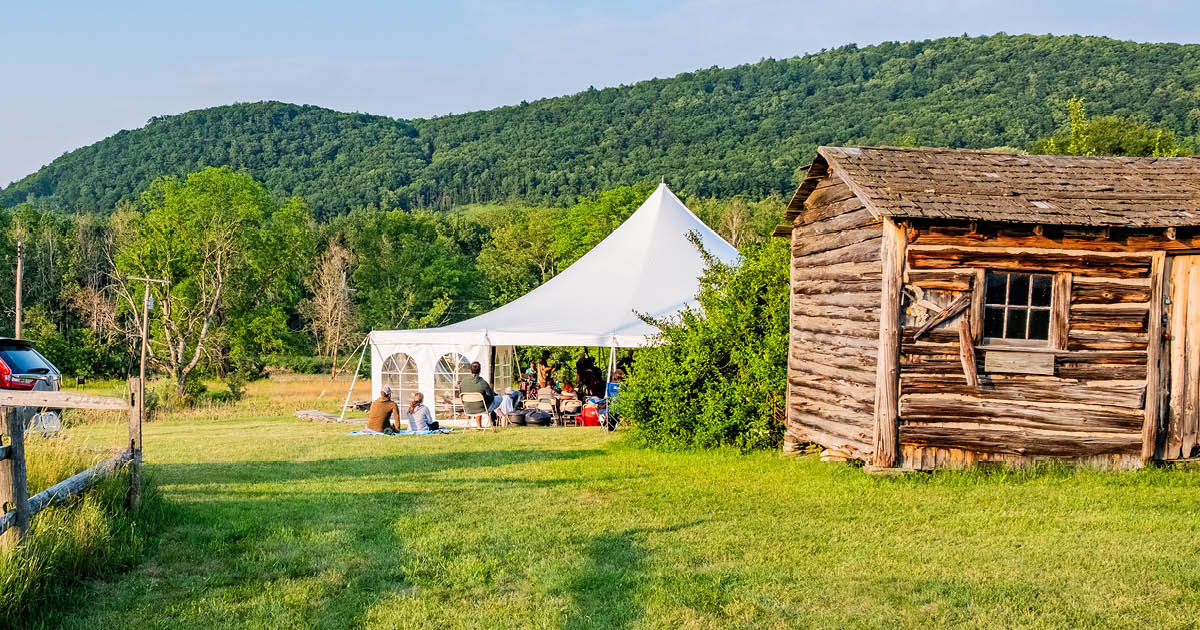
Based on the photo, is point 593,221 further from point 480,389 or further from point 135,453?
point 135,453

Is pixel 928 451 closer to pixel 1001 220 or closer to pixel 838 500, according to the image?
pixel 838 500

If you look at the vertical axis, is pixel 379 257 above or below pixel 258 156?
below

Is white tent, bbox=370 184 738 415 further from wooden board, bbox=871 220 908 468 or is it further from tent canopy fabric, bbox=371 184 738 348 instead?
wooden board, bbox=871 220 908 468

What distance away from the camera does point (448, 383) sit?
1861cm

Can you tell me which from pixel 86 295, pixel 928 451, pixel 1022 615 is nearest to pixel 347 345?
pixel 86 295

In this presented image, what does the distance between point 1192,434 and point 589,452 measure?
685cm

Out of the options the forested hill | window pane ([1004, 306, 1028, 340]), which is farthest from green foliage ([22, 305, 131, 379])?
the forested hill

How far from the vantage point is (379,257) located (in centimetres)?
5050

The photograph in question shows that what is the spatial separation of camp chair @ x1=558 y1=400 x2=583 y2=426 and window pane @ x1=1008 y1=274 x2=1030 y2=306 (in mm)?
8803

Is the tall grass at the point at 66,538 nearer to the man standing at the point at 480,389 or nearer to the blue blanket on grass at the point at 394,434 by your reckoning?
the blue blanket on grass at the point at 394,434

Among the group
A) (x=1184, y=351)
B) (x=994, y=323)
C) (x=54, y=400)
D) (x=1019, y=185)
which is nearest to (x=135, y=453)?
(x=54, y=400)

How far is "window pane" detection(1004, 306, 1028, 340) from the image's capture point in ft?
34.3

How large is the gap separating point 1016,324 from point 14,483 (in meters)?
9.04

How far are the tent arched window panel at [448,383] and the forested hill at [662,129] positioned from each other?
49.2 m
